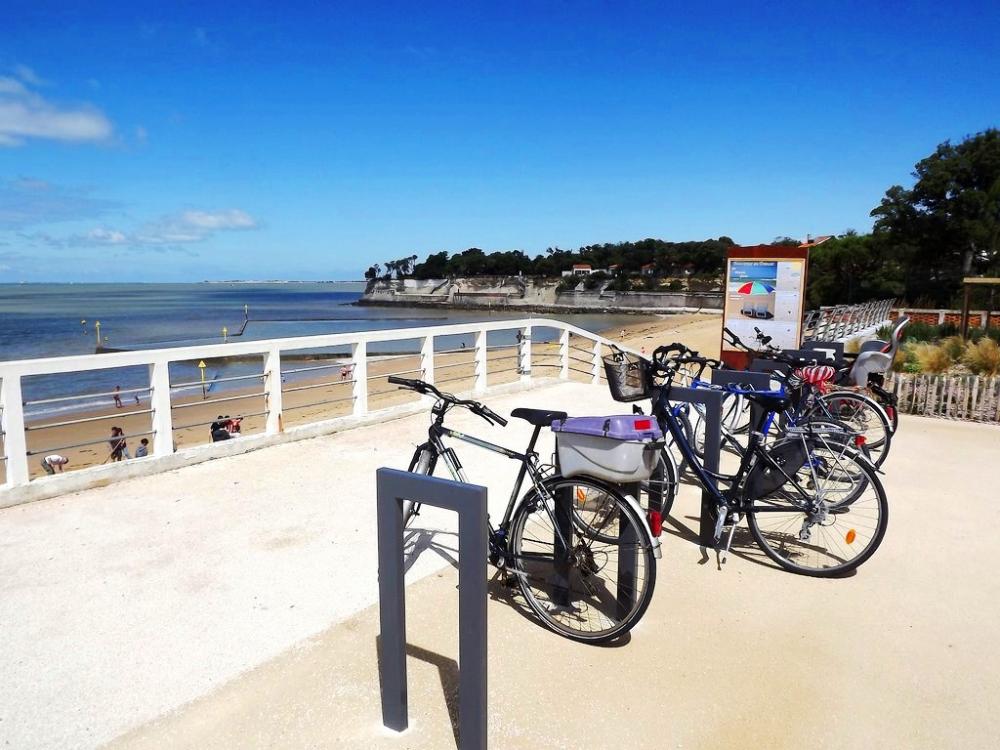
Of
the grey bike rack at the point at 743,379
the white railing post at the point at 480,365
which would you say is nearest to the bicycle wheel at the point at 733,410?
the grey bike rack at the point at 743,379

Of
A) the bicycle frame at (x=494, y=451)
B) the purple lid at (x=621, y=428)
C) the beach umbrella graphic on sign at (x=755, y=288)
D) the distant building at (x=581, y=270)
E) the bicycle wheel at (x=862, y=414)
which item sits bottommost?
the bicycle wheel at (x=862, y=414)

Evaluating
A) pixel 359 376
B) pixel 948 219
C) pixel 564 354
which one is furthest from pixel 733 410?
pixel 948 219

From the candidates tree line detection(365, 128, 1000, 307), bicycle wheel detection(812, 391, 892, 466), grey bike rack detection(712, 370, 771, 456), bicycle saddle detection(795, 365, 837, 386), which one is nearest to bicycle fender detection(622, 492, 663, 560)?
grey bike rack detection(712, 370, 771, 456)

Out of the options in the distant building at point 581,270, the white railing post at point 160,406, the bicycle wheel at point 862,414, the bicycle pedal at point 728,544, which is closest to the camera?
the bicycle pedal at point 728,544

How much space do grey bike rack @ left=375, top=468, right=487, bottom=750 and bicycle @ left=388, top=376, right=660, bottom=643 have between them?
65cm

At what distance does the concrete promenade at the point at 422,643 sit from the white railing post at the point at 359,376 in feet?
8.32

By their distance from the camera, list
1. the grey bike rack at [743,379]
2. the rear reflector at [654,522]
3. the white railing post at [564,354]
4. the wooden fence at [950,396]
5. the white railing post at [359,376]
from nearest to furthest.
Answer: the rear reflector at [654,522] < the grey bike rack at [743,379] < the white railing post at [359,376] < the wooden fence at [950,396] < the white railing post at [564,354]

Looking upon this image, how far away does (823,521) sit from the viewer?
400cm

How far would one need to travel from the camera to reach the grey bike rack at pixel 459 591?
2363mm

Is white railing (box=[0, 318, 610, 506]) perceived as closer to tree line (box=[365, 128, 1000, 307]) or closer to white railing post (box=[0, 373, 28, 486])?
white railing post (box=[0, 373, 28, 486])

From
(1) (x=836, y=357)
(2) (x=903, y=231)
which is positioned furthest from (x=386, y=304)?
(1) (x=836, y=357)

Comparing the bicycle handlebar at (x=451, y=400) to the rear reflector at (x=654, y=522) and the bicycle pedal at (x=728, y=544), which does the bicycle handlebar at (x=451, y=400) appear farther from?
the bicycle pedal at (x=728, y=544)

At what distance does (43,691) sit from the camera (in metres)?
2.76

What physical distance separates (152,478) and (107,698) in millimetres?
3074
